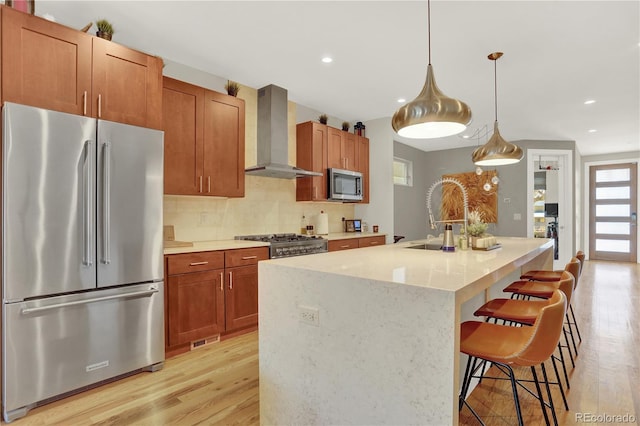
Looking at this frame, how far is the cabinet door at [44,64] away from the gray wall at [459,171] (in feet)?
18.0

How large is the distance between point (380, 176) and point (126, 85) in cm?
373

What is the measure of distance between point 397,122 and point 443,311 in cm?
115

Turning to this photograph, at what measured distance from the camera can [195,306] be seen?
2951 millimetres

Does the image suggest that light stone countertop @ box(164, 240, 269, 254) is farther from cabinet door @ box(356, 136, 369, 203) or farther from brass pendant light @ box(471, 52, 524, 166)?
cabinet door @ box(356, 136, 369, 203)

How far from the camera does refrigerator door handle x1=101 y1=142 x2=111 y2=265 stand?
7.55 feet

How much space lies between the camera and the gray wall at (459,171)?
22.6 feet

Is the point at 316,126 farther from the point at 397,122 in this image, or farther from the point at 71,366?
the point at 71,366

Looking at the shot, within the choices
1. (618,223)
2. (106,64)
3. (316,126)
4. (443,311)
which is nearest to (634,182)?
(618,223)

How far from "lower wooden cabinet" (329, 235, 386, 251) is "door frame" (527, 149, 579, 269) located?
3.64m

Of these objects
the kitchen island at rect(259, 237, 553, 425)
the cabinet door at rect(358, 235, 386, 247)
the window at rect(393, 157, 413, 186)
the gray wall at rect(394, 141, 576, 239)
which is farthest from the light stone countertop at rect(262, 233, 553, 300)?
the window at rect(393, 157, 413, 186)

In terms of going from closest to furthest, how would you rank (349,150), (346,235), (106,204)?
(106,204) → (346,235) → (349,150)

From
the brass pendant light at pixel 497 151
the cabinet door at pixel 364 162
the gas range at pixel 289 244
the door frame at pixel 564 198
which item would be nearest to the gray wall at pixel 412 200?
the cabinet door at pixel 364 162

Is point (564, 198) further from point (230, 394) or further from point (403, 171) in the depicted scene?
point (230, 394)

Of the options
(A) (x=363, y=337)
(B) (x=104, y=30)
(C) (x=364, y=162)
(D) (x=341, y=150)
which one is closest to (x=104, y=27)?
(B) (x=104, y=30)
